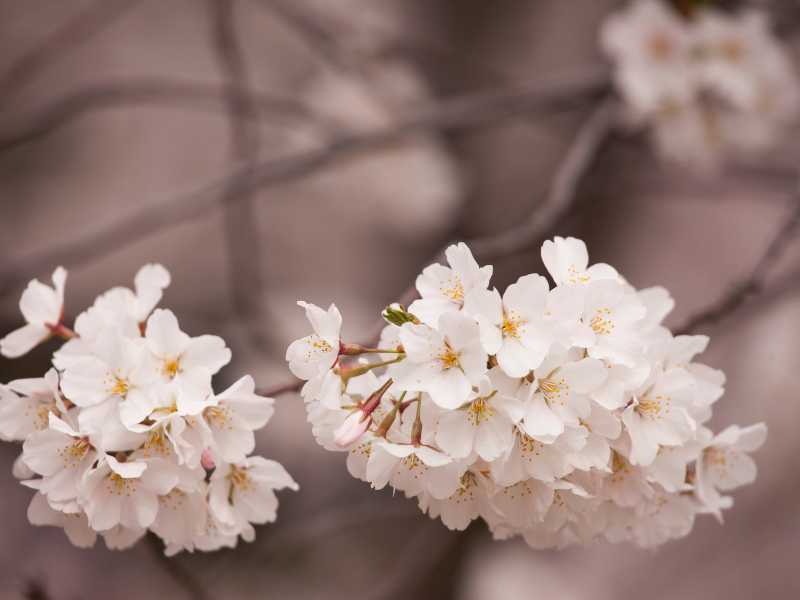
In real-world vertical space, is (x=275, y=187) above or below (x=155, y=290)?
above

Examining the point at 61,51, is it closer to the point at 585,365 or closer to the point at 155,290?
the point at 155,290

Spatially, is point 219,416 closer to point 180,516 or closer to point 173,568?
point 180,516

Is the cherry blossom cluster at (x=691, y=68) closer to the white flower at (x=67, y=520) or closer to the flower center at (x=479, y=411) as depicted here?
the flower center at (x=479, y=411)

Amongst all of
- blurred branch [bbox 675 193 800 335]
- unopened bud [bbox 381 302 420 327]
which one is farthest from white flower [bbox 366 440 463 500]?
blurred branch [bbox 675 193 800 335]

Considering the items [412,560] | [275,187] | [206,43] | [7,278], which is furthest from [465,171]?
[7,278]

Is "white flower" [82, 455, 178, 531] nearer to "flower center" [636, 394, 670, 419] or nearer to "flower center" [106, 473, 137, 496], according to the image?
"flower center" [106, 473, 137, 496]

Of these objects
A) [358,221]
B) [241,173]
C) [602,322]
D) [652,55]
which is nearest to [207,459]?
[602,322]

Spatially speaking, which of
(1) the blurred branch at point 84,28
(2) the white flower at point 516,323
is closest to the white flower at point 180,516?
(2) the white flower at point 516,323
